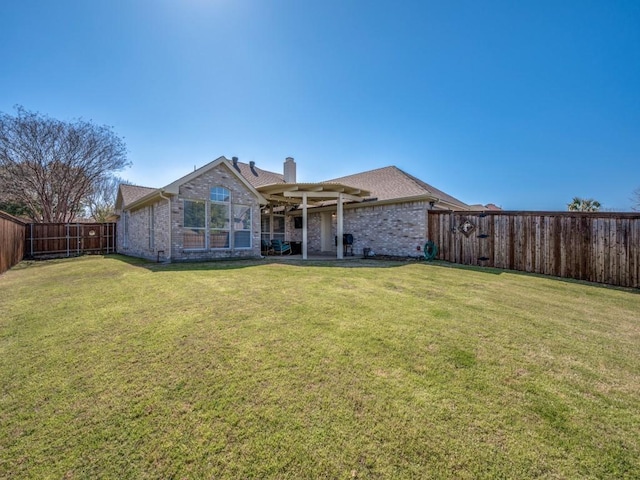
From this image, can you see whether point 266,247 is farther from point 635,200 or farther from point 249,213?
point 635,200

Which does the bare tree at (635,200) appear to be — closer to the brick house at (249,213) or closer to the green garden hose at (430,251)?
the brick house at (249,213)

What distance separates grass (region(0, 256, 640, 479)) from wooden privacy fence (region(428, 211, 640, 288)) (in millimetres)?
3967

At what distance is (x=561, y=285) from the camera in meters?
7.21

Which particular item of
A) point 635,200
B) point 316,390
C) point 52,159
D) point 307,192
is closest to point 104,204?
point 52,159

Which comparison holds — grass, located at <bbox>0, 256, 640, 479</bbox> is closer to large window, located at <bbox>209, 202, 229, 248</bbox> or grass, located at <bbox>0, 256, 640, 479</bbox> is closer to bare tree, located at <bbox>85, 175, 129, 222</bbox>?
large window, located at <bbox>209, 202, 229, 248</bbox>

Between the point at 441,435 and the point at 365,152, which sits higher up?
the point at 365,152

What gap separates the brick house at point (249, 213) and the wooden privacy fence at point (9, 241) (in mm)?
4175

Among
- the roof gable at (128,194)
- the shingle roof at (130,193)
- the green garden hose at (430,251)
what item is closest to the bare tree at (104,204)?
the roof gable at (128,194)

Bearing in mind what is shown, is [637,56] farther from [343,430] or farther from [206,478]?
[206,478]

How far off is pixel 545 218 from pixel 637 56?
836 cm

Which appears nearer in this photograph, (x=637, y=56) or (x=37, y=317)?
(x=37, y=317)


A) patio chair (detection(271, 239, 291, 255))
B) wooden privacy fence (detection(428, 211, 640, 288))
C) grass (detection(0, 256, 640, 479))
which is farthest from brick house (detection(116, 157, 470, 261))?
grass (detection(0, 256, 640, 479))

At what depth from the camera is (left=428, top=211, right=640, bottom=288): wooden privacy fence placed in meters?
7.61

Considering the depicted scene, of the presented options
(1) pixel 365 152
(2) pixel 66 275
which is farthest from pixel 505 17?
(2) pixel 66 275
